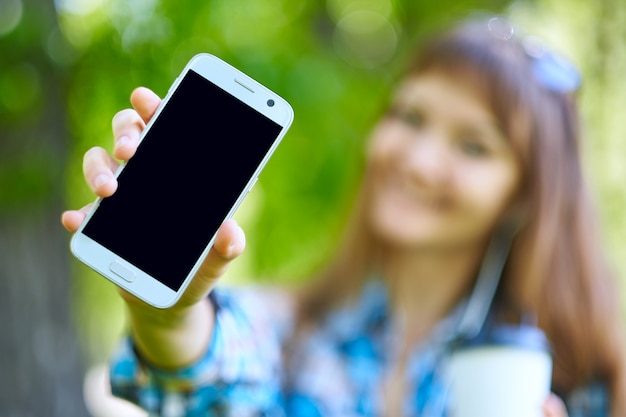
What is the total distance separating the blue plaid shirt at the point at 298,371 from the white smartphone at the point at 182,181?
0.76 ft

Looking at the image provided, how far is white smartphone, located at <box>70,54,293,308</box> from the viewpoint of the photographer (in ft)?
3.45

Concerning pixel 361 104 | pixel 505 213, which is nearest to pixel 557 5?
pixel 361 104

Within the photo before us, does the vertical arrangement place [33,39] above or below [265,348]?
above

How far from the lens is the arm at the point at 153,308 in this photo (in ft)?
3.25

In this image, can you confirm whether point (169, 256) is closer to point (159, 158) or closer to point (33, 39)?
point (159, 158)

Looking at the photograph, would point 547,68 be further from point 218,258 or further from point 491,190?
point 218,258

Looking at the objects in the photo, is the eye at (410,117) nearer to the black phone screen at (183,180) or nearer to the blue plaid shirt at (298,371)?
the blue plaid shirt at (298,371)

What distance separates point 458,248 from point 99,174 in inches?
48.7

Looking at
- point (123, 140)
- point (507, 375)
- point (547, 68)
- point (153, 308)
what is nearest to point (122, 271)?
point (153, 308)

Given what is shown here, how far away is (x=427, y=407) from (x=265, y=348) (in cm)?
51

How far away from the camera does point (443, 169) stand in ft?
6.05

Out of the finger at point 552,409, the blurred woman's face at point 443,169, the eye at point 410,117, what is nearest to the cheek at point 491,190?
the blurred woman's face at point 443,169

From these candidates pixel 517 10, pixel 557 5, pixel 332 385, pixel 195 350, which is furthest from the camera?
pixel 557 5

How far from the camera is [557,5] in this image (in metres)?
4.30
